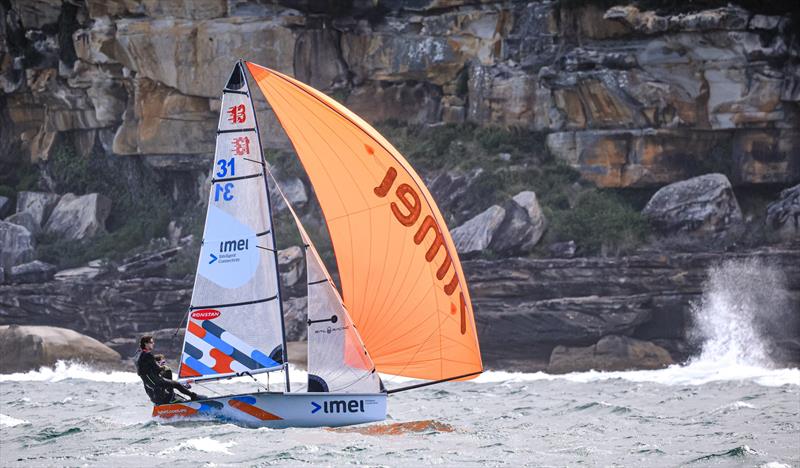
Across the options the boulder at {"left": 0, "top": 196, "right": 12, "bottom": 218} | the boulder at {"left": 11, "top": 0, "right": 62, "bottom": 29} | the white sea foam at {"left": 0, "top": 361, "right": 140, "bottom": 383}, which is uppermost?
the boulder at {"left": 11, "top": 0, "right": 62, "bottom": 29}

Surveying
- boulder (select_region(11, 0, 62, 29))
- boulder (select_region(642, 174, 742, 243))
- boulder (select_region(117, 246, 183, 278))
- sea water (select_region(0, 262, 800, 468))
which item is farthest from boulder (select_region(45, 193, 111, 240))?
boulder (select_region(642, 174, 742, 243))

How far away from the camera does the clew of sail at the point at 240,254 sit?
15.4 metres

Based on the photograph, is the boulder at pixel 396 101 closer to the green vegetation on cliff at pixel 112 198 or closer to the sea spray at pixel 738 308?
the green vegetation on cliff at pixel 112 198

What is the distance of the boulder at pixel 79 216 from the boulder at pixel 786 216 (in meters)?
17.8

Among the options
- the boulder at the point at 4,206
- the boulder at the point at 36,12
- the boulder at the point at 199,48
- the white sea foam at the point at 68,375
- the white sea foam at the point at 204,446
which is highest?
the boulder at the point at 36,12

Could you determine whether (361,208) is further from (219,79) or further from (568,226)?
(219,79)

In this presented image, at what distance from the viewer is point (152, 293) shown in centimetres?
3117

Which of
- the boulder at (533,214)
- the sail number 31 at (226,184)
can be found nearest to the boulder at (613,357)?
the boulder at (533,214)

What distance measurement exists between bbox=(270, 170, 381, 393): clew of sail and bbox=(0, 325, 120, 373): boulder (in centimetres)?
1393

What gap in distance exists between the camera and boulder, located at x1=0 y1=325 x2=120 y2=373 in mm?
27562

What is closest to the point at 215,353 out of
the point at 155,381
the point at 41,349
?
the point at 155,381

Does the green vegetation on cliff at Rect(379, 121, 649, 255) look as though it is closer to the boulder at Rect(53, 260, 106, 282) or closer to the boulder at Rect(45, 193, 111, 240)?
the boulder at Rect(53, 260, 106, 282)

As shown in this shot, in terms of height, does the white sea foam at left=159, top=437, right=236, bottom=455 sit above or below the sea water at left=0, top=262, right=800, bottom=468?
above

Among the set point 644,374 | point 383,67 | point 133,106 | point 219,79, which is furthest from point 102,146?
point 644,374
